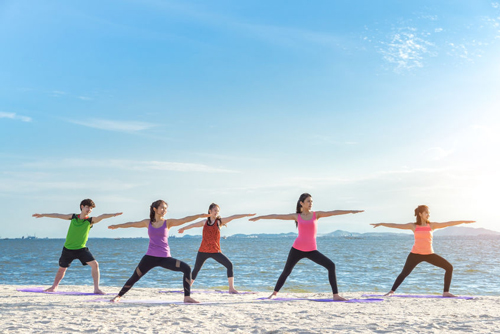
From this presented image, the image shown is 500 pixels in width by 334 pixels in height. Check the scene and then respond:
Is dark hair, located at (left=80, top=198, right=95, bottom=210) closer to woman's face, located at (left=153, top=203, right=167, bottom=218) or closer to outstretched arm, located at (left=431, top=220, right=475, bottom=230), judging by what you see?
woman's face, located at (left=153, top=203, right=167, bottom=218)

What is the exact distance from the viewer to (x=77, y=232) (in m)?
9.38

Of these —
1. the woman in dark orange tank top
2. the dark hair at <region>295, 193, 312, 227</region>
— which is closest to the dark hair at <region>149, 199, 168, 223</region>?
the woman in dark orange tank top

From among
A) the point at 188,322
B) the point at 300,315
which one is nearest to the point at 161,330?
the point at 188,322

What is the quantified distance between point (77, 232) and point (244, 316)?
4.40 meters

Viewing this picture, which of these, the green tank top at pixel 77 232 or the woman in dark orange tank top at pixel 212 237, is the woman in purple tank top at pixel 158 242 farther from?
the green tank top at pixel 77 232

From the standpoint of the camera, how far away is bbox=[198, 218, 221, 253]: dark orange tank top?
9.52m

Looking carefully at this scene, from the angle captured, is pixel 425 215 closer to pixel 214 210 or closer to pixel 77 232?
pixel 214 210

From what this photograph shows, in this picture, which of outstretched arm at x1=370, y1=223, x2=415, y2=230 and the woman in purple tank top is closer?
the woman in purple tank top

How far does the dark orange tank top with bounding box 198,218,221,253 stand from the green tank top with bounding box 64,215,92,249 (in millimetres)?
2449

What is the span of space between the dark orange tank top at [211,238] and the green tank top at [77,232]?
245 cm

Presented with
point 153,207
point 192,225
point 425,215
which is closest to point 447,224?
point 425,215

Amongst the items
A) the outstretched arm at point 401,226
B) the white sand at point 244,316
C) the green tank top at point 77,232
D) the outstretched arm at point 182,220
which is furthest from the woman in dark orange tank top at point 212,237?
the outstretched arm at point 401,226

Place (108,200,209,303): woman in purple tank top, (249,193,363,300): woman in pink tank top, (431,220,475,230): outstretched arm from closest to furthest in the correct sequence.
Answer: (108,200,209,303): woman in purple tank top, (249,193,363,300): woman in pink tank top, (431,220,475,230): outstretched arm

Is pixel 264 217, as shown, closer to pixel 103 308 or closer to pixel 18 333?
pixel 103 308
